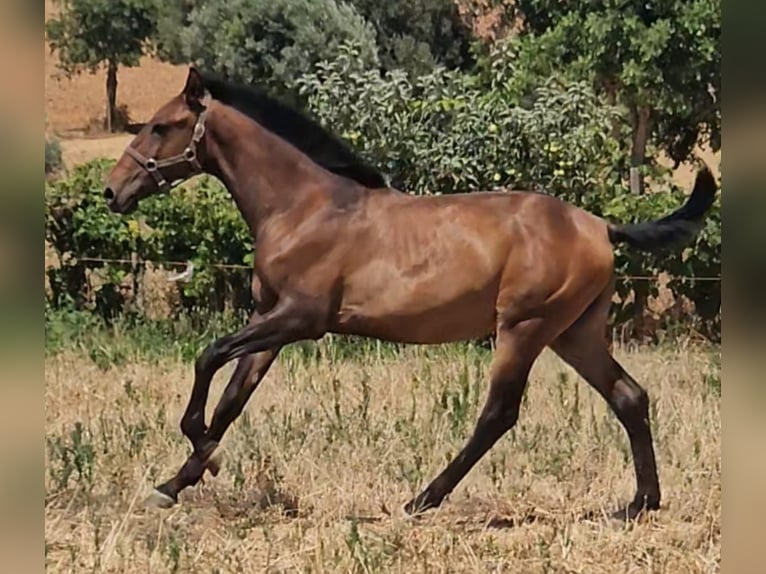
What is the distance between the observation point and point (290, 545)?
416 centimetres

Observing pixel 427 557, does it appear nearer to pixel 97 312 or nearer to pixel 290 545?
pixel 290 545

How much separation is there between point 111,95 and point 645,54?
2738mm

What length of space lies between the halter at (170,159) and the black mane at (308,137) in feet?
0.69

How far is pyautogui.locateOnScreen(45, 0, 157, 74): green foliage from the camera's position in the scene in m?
4.89

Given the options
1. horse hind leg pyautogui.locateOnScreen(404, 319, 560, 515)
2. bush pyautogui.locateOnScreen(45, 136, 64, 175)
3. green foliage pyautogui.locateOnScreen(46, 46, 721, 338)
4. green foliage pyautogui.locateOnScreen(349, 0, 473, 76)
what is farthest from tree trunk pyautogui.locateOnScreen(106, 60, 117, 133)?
horse hind leg pyautogui.locateOnScreen(404, 319, 560, 515)

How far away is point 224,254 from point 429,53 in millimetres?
1466

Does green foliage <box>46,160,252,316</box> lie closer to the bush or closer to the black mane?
the bush

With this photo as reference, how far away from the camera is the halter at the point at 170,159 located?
424cm

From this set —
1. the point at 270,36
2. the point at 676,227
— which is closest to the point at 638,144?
the point at 676,227

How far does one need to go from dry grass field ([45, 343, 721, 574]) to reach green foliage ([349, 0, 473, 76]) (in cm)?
143

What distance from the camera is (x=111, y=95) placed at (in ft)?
16.1

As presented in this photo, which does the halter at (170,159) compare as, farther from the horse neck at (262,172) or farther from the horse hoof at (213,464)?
the horse hoof at (213,464)

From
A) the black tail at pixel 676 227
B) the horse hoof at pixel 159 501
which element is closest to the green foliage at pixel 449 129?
the black tail at pixel 676 227
